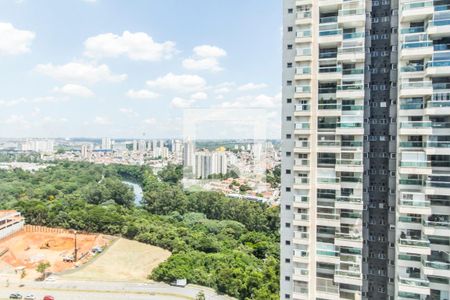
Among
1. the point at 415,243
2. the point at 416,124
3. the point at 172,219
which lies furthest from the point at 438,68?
the point at 172,219

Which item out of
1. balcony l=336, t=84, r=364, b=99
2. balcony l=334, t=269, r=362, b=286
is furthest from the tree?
balcony l=336, t=84, r=364, b=99

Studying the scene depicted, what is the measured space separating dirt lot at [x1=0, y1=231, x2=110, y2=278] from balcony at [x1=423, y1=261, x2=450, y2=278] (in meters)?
5.17

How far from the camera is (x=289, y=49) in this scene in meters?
2.62

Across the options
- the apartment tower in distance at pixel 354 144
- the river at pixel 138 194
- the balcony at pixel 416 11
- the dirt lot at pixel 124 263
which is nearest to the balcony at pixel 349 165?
the apartment tower in distance at pixel 354 144

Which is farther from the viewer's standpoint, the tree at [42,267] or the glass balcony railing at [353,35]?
the tree at [42,267]

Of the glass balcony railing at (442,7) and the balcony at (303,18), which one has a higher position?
the balcony at (303,18)

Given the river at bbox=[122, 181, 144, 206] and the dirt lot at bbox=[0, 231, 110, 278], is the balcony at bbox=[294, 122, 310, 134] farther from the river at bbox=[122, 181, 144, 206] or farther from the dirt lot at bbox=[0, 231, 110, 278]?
the river at bbox=[122, 181, 144, 206]

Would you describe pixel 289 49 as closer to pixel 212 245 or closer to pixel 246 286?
pixel 246 286

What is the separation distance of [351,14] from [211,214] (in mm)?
5841

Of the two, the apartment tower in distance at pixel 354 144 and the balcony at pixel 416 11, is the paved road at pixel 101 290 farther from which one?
the balcony at pixel 416 11

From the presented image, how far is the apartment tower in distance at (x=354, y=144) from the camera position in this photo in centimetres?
227

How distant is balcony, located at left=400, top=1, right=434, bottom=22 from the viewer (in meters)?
2.18

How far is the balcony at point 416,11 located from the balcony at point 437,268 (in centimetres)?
→ 180

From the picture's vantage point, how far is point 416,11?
2205mm
